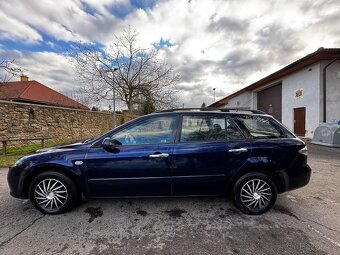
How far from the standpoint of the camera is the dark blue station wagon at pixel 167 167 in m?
3.14

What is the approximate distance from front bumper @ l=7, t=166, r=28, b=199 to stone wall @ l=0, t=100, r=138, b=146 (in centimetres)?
542

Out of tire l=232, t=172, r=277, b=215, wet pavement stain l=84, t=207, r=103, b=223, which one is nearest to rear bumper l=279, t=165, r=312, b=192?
tire l=232, t=172, r=277, b=215

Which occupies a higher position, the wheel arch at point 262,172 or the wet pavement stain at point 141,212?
the wheel arch at point 262,172

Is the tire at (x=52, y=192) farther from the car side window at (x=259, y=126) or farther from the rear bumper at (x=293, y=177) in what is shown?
the rear bumper at (x=293, y=177)

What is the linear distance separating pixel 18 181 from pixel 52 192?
570 mm

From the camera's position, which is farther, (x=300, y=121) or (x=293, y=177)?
(x=300, y=121)

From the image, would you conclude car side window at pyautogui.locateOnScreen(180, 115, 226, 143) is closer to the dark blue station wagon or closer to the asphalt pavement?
the dark blue station wagon

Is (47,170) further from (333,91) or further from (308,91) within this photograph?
(308,91)

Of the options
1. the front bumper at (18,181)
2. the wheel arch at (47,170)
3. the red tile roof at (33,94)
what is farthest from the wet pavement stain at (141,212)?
the red tile roof at (33,94)

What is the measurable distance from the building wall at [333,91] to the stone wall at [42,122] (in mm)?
13916

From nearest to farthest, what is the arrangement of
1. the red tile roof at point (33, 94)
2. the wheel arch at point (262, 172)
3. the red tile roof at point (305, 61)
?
the wheel arch at point (262, 172)
the red tile roof at point (305, 61)
the red tile roof at point (33, 94)

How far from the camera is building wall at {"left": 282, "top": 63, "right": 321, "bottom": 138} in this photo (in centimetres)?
1245

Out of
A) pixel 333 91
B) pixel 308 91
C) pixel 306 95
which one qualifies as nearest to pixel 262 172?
pixel 333 91

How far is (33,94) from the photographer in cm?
2241
